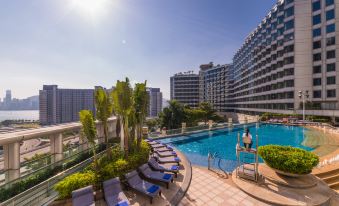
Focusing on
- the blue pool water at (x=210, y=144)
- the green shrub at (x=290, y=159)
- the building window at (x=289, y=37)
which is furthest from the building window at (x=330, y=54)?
the green shrub at (x=290, y=159)

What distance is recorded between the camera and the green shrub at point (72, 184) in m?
7.10

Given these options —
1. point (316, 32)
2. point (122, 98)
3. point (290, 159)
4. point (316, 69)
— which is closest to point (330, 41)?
point (316, 32)

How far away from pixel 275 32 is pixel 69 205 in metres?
64.7

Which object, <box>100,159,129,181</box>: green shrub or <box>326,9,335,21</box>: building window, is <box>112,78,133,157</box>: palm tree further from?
<box>326,9,335,21</box>: building window

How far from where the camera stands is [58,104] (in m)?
168

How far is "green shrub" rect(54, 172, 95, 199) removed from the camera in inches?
280

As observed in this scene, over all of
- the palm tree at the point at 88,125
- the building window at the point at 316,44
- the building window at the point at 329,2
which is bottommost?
the palm tree at the point at 88,125

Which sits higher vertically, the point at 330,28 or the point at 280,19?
the point at 280,19

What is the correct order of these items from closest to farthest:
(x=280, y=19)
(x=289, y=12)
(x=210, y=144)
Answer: (x=210, y=144)
(x=289, y=12)
(x=280, y=19)

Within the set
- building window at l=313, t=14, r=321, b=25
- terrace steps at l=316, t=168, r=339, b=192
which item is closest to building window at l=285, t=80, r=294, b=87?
building window at l=313, t=14, r=321, b=25

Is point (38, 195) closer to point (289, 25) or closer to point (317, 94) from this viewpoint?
point (317, 94)

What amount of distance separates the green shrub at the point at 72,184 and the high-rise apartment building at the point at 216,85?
314 ft

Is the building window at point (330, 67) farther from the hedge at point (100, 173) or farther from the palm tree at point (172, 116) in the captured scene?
the hedge at point (100, 173)

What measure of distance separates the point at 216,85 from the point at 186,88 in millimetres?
20527
